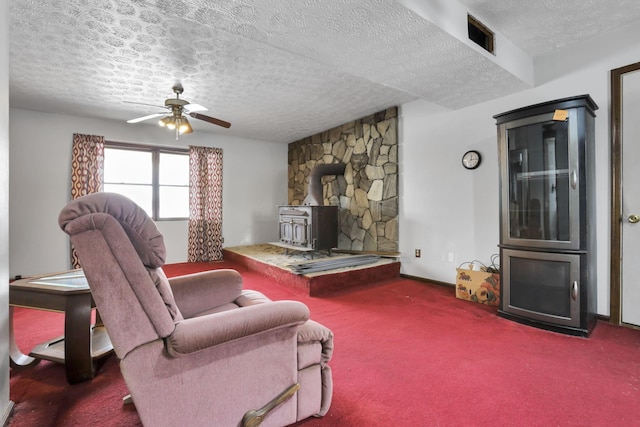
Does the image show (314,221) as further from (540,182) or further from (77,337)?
(77,337)

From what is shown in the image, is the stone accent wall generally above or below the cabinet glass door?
above

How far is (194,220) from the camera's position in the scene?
545 cm

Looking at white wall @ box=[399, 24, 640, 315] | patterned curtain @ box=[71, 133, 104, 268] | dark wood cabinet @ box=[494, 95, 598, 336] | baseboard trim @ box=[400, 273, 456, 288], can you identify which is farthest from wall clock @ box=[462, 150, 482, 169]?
patterned curtain @ box=[71, 133, 104, 268]

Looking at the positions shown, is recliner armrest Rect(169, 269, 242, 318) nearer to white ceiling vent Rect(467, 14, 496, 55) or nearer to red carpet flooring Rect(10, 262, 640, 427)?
red carpet flooring Rect(10, 262, 640, 427)

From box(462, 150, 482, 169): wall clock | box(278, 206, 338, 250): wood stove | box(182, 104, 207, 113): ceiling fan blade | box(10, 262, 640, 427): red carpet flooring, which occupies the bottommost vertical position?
box(10, 262, 640, 427): red carpet flooring

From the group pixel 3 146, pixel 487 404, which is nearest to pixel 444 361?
pixel 487 404

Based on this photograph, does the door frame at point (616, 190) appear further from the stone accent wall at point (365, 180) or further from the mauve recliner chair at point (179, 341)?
the mauve recliner chair at point (179, 341)

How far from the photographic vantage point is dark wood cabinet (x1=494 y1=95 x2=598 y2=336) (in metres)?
2.29

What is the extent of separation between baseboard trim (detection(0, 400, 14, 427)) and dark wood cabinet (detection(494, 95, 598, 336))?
3.39 m

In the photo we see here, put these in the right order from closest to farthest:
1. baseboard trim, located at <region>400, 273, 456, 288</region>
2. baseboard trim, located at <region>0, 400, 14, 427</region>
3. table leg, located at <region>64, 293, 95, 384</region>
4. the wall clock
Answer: baseboard trim, located at <region>0, 400, 14, 427</region>, table leg, located at <region>64, 293, 95, 384</region>, the wall clock, baseboard trim, located at <region>400, 273, 456, 288</region>

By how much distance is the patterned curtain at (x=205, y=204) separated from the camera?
545cm

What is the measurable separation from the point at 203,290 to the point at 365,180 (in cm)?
345

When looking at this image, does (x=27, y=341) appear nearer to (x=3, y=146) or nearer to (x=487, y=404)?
(x=3, y=146)

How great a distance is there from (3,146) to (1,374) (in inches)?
41.7
